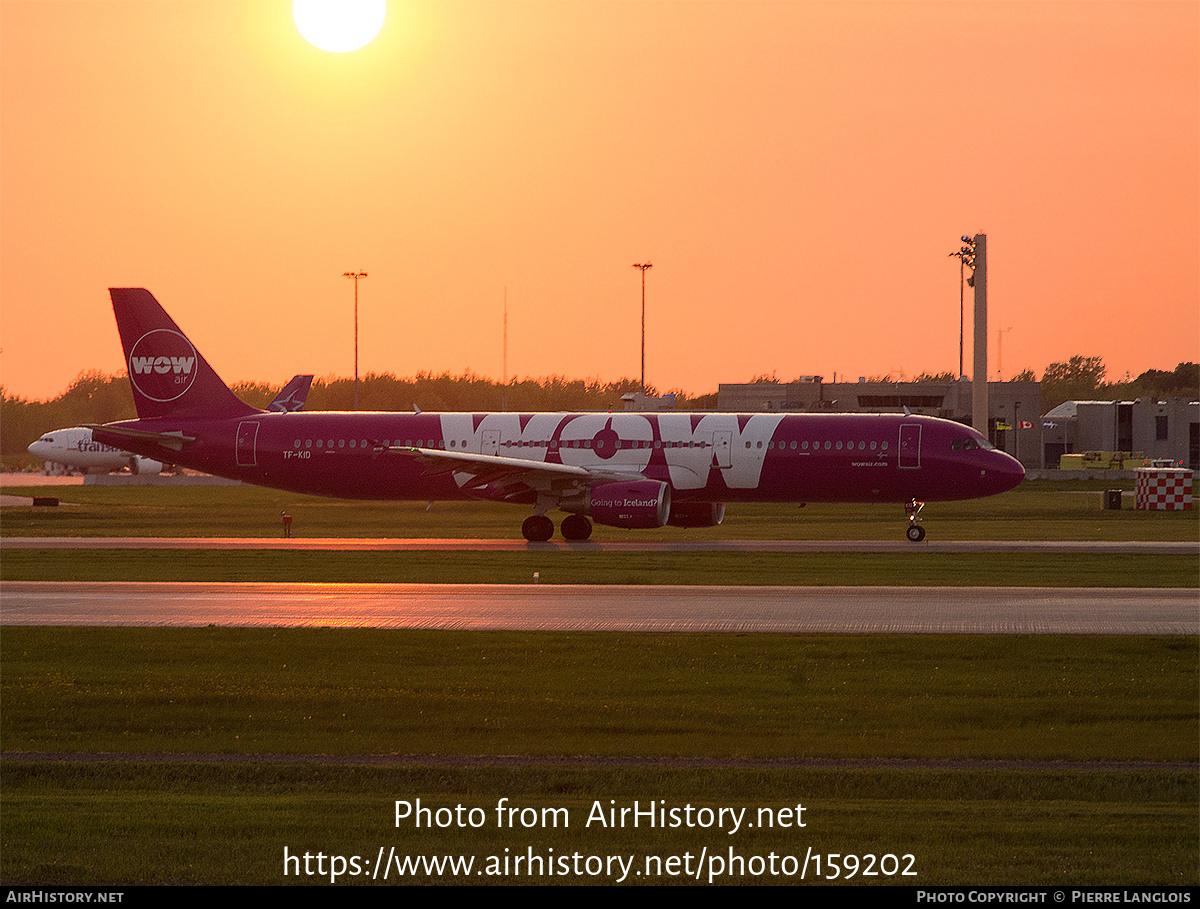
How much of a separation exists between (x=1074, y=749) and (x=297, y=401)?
3446 inches

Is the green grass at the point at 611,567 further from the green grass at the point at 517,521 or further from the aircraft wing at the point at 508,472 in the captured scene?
the green grass at the point at 517,521

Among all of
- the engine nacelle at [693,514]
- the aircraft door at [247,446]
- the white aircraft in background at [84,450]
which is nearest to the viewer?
the engine nacelle at [693,514]

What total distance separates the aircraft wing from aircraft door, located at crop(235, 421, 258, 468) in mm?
6557

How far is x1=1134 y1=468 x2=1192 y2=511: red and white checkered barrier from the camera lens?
6481cm

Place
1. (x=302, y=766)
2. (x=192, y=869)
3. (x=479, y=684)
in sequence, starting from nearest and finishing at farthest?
(x=192, y=869)
(x=302, y=766)
(x=479, y=684)

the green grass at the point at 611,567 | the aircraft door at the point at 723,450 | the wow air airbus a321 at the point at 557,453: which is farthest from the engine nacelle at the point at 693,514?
the green grass at the point at 611,567

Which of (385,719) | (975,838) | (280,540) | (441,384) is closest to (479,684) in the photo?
(385,719)

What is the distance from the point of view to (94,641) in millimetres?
23328

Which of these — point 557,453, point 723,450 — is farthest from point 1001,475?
point 557,453

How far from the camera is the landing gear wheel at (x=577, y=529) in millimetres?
46219

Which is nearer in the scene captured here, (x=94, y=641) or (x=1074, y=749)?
(x=1074, y=749)

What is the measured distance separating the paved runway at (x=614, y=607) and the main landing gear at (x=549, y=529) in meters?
13.6

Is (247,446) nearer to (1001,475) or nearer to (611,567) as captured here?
(611,567)
